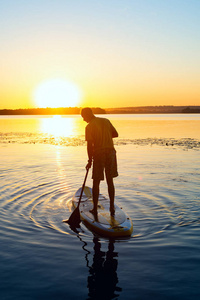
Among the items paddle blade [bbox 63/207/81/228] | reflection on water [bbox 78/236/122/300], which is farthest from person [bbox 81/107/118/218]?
reflection on water [bbox 78/236/122/300]

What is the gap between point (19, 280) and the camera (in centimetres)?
471

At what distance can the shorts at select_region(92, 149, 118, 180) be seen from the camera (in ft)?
23.2

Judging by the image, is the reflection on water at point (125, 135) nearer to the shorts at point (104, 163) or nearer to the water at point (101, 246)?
the water at point (101, 246)

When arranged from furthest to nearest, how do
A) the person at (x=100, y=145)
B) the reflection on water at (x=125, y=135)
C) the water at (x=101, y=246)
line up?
the reflection on water at (x=125, y=135), the person at (x=100, y=145), the water at (x=101, y=246)

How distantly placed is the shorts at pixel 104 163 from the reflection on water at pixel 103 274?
5.44 ft

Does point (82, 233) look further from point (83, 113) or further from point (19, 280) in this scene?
point (83, 113)

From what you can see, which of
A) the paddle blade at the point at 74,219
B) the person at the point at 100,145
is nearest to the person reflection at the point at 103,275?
the paddle blade at the point at 74,219

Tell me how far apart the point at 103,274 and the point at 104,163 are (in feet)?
9.18

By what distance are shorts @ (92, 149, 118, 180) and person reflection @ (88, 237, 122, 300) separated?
1754 millimetres

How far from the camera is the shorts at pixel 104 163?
23.2 ft

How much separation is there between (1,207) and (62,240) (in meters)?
2.91

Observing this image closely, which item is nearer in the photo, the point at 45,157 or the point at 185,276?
the point at 185,276

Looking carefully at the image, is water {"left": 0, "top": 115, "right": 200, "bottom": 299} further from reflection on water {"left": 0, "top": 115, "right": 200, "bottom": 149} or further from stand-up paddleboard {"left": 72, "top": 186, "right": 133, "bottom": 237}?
reflection on water {"left": 0, "top": 115, "right": 200, "bottom": 149}

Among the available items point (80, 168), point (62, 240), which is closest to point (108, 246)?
point (62, 240)
